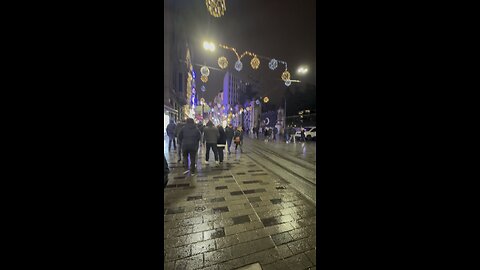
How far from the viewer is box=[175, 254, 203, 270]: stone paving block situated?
2102mm

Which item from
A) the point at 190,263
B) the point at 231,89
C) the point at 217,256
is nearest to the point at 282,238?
the point at 217,256

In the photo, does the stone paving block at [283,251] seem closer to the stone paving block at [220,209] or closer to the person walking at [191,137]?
the stone paving block at [220,209]

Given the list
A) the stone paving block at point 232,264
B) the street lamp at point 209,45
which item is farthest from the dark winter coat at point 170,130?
the stone paving block at point 232,264

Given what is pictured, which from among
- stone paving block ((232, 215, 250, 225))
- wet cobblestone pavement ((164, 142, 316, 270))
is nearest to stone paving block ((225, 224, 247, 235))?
wet cobblestone pavement ((164, 142, 316, 270))

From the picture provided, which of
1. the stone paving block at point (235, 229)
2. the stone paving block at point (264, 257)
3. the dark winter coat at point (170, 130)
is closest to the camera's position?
the stone paving block at point (264, 257)

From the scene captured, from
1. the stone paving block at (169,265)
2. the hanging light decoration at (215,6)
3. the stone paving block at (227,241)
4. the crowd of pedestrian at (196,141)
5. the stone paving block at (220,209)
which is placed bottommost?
the stone paving block at (169,265)

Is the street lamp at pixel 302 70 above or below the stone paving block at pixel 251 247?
above

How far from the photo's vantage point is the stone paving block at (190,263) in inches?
82.7

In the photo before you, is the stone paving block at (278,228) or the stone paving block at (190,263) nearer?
the stone paving block at (190,263)
